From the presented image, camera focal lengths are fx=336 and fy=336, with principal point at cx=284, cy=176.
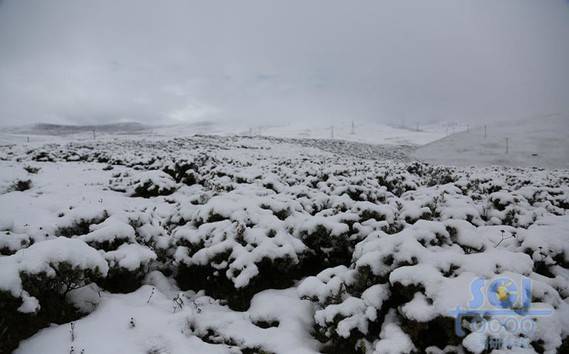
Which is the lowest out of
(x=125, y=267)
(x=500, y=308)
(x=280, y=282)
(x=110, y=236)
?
(x=280, y=282)

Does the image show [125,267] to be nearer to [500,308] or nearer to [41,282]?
[41,282]

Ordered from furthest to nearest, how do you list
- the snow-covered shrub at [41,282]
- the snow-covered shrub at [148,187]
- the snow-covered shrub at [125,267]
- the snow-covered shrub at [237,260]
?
1. the snow-covered shrub at [148,187]
2. the snow-covered shrub at [237,260]
3. the snow-covered shrub at [125,267]
4. the snow-covered shrub at [41,282]

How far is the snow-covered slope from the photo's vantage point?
1870 inches

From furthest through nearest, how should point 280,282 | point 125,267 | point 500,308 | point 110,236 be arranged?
point 280,282 < point 110,236 < point 125,267 < point 500,308

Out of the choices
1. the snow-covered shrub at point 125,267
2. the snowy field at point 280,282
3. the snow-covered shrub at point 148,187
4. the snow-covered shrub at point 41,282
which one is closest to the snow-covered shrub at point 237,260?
the snowy field at point 280,282

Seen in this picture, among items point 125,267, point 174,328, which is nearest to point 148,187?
point 125,267

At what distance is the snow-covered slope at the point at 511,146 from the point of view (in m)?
47.5

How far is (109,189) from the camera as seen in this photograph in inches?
454

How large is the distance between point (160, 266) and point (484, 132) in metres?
78.9

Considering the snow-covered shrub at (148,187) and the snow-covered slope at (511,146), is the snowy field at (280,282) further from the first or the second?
the snow-covered slope at (511,146)

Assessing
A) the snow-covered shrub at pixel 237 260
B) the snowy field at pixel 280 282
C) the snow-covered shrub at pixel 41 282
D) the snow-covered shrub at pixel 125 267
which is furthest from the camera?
the snow-covered shrub at pixel 237 260

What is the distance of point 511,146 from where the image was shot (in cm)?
5750

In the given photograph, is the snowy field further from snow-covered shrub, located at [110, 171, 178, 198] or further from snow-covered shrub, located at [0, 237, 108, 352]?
snow-covered shrub, located at [110, 171, 178, 198]

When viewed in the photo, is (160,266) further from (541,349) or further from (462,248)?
(541,349)
